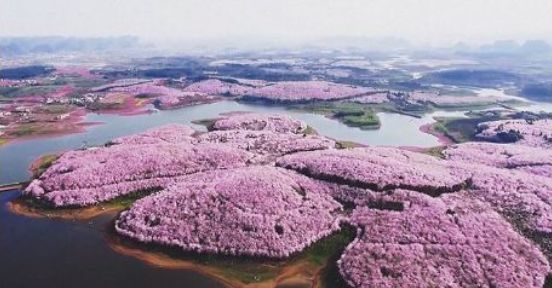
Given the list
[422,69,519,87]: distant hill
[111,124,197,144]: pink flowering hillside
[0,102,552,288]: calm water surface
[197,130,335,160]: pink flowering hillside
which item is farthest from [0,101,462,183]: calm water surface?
[422,69,519,87]: distant hill

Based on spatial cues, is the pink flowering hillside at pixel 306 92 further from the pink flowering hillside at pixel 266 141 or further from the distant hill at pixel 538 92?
the pink flowering hillside at pixel 266 141

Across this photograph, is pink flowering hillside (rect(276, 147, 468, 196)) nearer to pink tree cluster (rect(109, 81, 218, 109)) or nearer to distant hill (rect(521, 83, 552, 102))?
pink tree cluster (rect(109, 81, 218, 109))

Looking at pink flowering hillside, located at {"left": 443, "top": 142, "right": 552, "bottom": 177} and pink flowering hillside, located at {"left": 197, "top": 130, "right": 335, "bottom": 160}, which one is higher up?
pink flowering hillside, located at {"left": 197, "top": 130, "right": 335, "bottom": 160}

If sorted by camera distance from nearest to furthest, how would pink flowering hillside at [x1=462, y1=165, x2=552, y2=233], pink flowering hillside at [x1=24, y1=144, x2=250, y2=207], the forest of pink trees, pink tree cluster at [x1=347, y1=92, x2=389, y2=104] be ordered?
the forest of pink trees < pink flowering hillside at [x1=462, y1=165, x2=552, y2=233] < pink flowering hillside at [x1=24, y1=144, x2=250, y2=207] < pink tree cluster at [x1=347, y1=92, x2=389, y2=104]

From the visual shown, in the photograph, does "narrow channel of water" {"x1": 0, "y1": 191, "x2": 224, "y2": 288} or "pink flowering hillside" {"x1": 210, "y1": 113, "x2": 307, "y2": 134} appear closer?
"narrow channel of water" {"x1": 0, "y1": 191, "x2": 224, "y2": 288}

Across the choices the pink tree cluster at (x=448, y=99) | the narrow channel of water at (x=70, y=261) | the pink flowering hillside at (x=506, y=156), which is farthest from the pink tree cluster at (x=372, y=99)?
the narrow channel of water at (x=70, y=261)

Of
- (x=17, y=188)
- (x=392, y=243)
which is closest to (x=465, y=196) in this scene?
(x=392, y=243)

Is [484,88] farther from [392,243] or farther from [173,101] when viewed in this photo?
[392,243]
